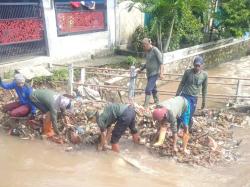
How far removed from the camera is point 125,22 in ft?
50.2

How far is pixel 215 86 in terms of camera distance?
524 inches

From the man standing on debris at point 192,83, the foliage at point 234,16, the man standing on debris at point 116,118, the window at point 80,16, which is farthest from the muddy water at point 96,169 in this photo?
the foliage at point 234,16

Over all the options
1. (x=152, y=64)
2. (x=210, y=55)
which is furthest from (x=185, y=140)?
(x=210, y=55)

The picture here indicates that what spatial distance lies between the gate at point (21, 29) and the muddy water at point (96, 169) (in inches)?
195

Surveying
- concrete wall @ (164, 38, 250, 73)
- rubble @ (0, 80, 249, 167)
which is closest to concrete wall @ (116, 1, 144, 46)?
concrete wall @ (164, 38, 250, 73)

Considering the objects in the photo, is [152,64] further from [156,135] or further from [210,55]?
[210,55]

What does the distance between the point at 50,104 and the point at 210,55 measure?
11.1 metres

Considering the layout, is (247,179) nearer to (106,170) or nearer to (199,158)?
(199,158)

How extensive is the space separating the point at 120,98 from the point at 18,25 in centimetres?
431

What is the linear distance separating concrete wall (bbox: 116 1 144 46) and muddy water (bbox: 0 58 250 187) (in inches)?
333

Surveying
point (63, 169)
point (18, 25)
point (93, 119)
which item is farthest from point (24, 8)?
point (63, 169)

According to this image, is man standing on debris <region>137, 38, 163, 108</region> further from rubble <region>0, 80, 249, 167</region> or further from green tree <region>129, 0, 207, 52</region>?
green tree <region>129, 0, 207, 52</region>

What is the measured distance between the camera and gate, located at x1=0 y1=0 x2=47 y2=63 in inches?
449

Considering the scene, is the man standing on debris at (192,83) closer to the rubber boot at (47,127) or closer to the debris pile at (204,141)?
the debris pile at (204,141)
